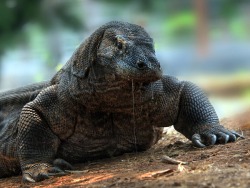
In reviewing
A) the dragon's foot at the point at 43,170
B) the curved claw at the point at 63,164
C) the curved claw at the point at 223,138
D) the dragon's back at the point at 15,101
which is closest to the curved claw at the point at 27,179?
the dragon's foot at the point at 43,170

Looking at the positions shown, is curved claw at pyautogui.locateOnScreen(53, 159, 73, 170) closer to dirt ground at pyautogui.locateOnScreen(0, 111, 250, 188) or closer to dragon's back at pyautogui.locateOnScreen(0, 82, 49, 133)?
dirt ground at pyautogui.locateOnScreen(0, 111, 250, 188)

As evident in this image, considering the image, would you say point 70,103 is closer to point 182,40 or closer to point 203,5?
point 182,40

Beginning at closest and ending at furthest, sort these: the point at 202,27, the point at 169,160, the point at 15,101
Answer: the point at 169,160, the point at 15,101, the point at 202,27

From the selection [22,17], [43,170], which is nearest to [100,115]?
[43,170]

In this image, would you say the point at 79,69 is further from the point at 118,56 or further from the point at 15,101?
the point at 15,101

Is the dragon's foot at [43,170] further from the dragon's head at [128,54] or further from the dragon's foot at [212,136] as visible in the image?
the dragon's foot at [212,136]

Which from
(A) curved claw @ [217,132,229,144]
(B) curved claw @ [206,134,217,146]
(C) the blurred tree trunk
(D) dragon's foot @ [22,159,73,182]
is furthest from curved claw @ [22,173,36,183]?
(C) the blurred tree trunk
